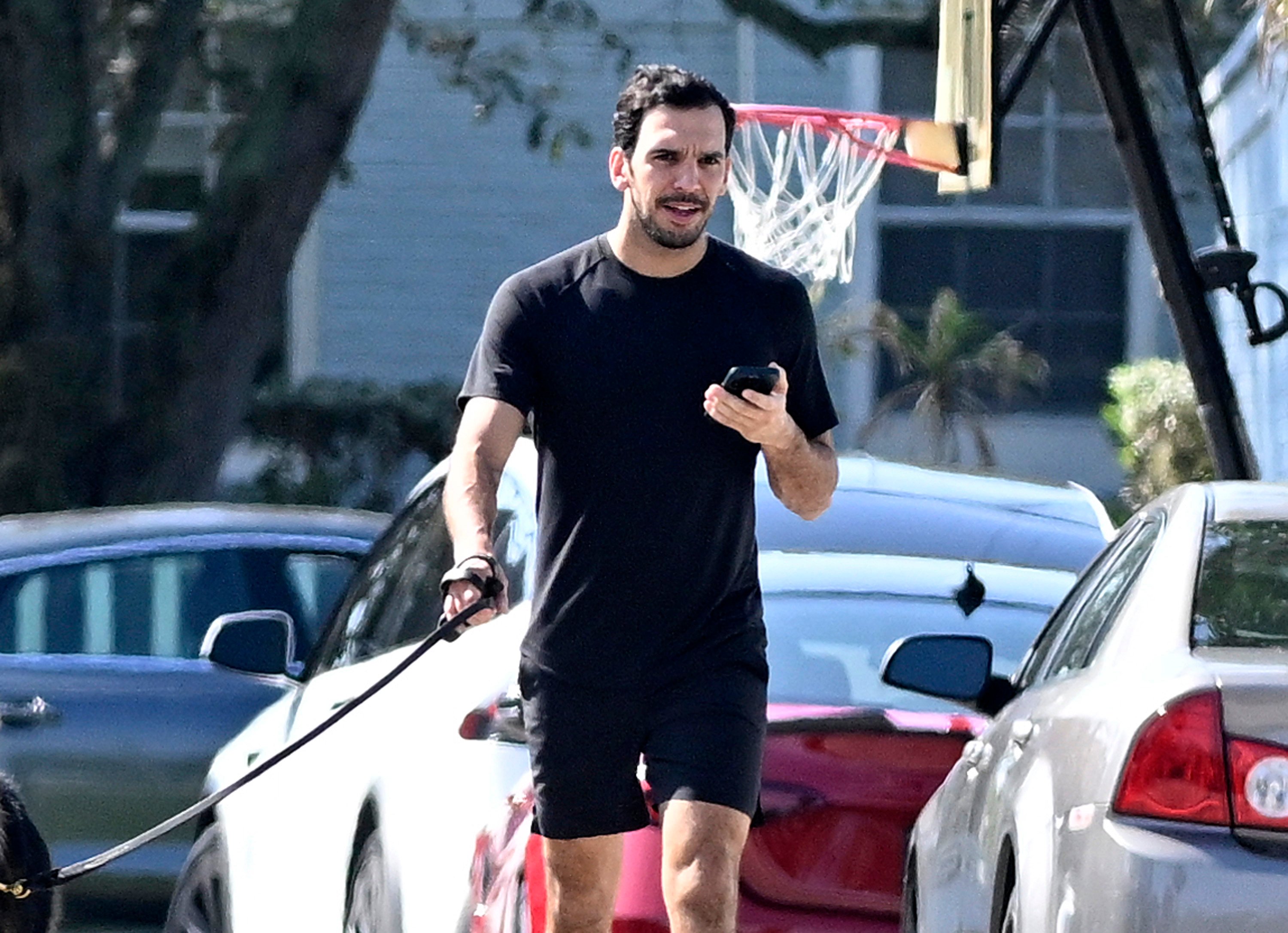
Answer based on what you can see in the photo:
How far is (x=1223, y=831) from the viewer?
3.93 metres

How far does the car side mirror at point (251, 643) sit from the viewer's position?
7.20 m

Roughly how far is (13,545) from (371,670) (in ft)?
7.11

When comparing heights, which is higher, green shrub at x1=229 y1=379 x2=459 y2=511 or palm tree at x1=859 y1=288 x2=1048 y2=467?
palm tree at x1=859 y1=288 x2=1048 y2=467

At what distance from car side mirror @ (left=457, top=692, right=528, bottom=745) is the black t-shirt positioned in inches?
21.2

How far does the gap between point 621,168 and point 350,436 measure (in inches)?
601

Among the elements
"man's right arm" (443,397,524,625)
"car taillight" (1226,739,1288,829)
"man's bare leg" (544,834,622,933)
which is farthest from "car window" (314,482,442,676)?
"car taillight" (1226,739,1288,829)

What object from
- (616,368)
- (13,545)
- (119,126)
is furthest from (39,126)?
(616,368)

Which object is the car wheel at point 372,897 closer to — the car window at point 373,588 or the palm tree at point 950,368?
the car window at point 373,588

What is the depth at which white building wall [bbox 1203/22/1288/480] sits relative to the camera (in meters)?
12.2

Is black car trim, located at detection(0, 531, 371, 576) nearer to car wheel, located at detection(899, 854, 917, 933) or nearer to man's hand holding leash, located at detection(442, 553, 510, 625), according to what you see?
car wheel, located at detection(899, 854, 917, 933)

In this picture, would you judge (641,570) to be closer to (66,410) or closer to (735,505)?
(735,505)

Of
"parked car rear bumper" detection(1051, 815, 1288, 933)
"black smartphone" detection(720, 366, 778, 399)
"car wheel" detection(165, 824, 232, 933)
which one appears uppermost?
"black smartphone" detection(720, 366, 778, 399)

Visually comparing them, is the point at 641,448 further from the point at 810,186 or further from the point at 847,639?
the point at 810,186

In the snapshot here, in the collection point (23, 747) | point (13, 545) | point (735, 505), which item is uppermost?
point (735, 505)
